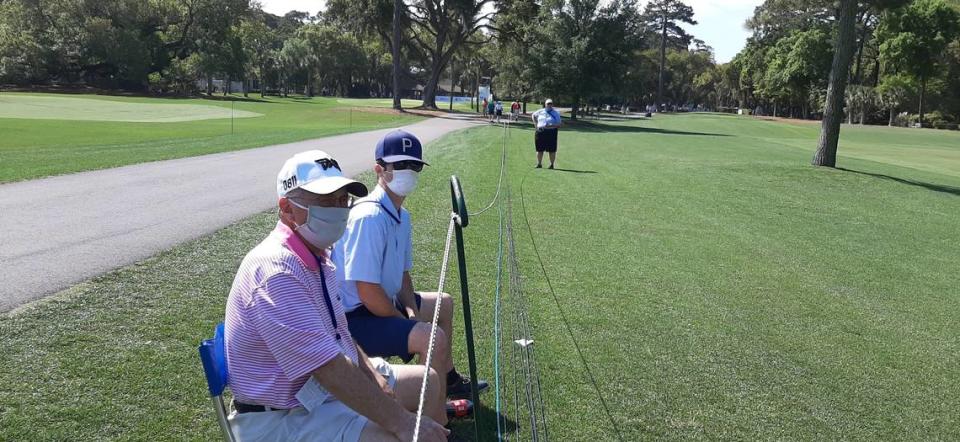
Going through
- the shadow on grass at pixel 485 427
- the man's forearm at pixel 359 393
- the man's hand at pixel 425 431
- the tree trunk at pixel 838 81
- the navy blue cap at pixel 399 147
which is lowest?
the shadow on grass at pixel 485 427

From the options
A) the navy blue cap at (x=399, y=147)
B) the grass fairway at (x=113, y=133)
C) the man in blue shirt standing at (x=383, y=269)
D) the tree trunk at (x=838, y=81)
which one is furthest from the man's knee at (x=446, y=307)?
the tree trunk at (x=838, y=81)

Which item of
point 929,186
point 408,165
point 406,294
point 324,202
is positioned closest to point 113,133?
point 406,294

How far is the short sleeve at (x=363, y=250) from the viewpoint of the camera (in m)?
3.79

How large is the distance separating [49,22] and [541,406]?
81953 millimetres

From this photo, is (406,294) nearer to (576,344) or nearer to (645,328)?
(576,344)

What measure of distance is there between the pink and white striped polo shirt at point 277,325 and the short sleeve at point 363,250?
1.12 metres

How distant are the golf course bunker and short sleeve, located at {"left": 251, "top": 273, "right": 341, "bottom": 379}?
1517 inches

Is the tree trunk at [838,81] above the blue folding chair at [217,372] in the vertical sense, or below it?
above

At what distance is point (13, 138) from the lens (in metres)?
22.4

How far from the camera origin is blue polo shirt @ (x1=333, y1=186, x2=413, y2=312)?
380cm

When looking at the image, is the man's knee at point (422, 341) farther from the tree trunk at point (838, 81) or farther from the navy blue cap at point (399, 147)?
the tree trunk at point (838, 81)

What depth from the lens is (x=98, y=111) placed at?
136 feet

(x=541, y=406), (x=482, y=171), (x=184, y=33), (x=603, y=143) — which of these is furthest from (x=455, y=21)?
(x=541, y=406)

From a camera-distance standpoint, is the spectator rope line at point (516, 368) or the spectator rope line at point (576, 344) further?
the spectator rope line at point (576, 344)
